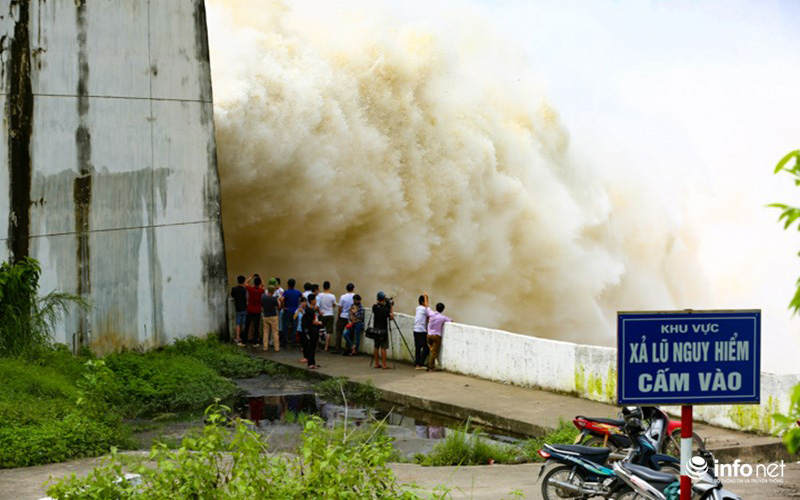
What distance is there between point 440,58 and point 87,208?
38.9ft

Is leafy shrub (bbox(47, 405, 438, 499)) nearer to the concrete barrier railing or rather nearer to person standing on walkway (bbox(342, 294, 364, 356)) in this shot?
the concrete barrier railing

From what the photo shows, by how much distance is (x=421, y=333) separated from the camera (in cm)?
1647

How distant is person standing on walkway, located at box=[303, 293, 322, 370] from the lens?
16.3 meters

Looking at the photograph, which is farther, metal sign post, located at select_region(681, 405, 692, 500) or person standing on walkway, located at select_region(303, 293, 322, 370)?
person standing on walkway, located at select_region(303, 293, 322, 370)

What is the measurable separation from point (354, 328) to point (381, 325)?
1.44m

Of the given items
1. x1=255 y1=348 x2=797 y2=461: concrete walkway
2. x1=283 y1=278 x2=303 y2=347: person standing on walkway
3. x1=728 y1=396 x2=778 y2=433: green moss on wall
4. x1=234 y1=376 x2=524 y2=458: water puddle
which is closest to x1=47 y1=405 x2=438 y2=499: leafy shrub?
x1=234 y1=376 x2=524 y2=458: water puddle


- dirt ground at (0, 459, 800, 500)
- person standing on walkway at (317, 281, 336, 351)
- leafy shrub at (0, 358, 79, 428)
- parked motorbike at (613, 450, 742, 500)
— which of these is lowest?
dirt ground at (0, 459, 800, 500)

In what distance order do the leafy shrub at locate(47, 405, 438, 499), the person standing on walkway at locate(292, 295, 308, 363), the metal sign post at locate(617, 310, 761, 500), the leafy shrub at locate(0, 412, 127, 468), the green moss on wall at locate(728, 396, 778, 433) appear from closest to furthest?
the metal sign post at locate(617, 310, 761, 500) < the leafy shrub at locate(47, 405, 438, 499) < the leafy shrub at locate(0, 412, 127, 468) < the green moss on wall at locate(728, 396, 778, 433) < the person standing on walkway at locate(292, 295, 308, 363)

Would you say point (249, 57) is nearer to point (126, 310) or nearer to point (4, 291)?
point (126, 310)

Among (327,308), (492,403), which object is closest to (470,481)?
(492,403)

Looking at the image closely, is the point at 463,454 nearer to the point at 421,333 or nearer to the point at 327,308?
the point at 421,333

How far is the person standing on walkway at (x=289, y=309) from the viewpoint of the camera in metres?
18.2

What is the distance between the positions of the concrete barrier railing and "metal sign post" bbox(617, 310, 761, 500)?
6.33 metres

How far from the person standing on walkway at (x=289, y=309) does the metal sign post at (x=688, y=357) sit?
12.6 m
